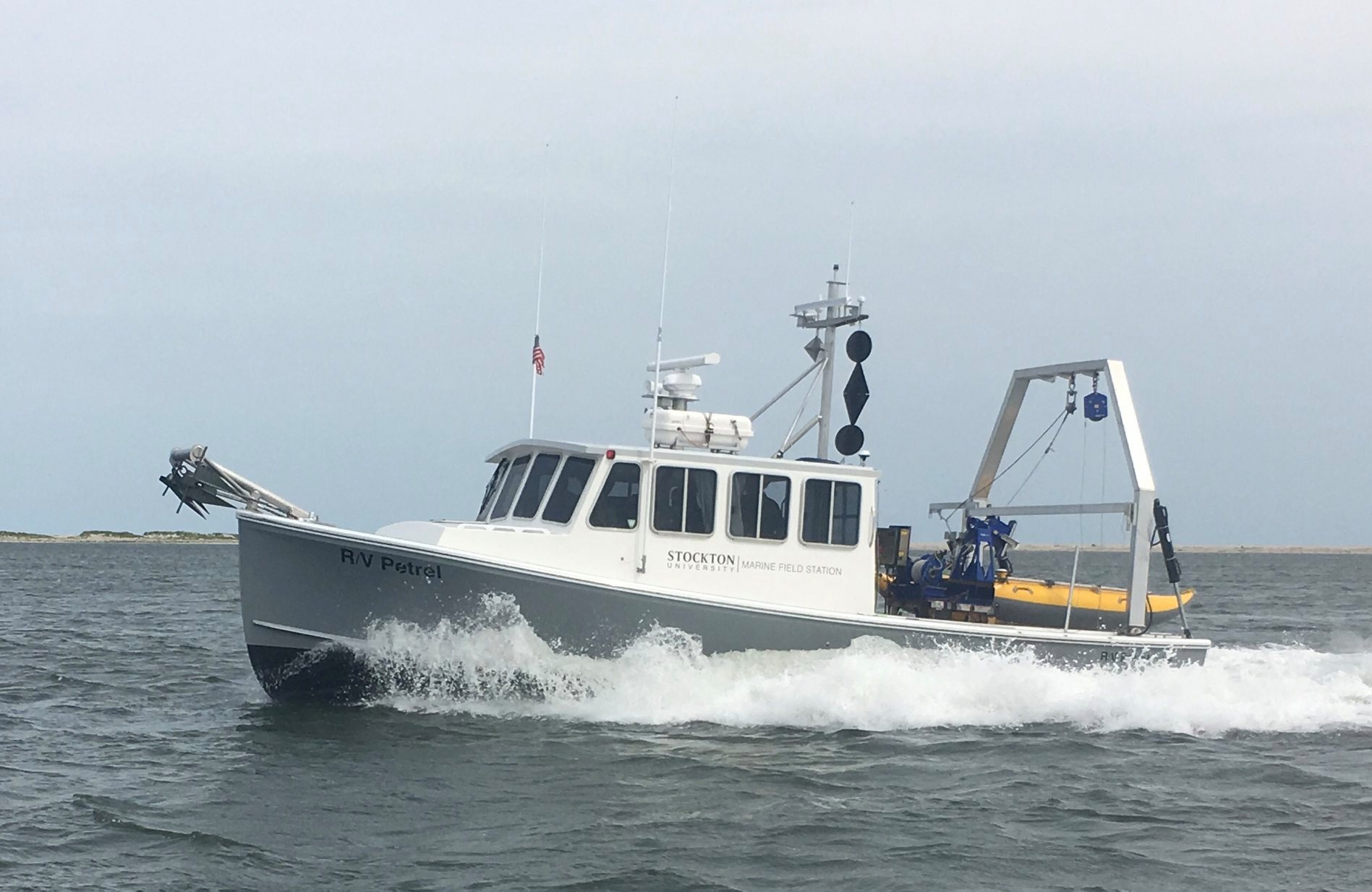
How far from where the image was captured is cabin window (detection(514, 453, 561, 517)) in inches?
472

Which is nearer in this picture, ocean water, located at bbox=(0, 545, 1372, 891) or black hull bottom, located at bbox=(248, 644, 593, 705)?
ocean water, located at bbox=(0, 545, 1372, 891)

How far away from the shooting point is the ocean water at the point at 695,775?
768cm

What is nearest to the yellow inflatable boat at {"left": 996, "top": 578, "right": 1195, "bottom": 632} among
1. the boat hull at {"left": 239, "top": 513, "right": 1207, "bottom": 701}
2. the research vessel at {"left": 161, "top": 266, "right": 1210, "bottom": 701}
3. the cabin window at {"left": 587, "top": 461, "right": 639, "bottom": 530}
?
the research vessel at {"left": 161, "top": 266, "right": 1210, "bottom": 701}

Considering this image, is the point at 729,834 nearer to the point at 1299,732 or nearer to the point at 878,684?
the point at 878,684

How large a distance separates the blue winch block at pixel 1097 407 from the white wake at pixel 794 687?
2.41 m

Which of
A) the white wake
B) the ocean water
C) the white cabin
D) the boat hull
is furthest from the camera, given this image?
the white cabin

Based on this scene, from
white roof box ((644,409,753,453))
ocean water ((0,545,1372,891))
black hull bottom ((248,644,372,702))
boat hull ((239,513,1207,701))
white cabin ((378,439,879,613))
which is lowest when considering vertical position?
ocean water ((0,545,1372,891))

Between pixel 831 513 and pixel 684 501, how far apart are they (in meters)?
1.35

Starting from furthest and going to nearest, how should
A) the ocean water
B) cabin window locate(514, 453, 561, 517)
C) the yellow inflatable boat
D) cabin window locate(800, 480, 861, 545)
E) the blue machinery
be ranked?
the yellow inflatable boat → the blue machinery → cabin window locate(800, 480, 861, 545) → cabin window locate(514, 453, 561, 517) → the ocean water

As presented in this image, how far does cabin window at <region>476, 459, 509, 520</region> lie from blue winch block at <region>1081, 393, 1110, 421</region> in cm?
556

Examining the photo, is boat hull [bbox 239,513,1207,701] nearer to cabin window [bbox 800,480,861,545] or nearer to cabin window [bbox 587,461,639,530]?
cabin window [bbox 587,461,639,530]

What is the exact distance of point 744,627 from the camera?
11.5m

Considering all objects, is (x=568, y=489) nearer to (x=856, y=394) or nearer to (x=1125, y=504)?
(x=856, y=394)

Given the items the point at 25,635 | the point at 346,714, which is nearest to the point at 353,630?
the point at 346,714
